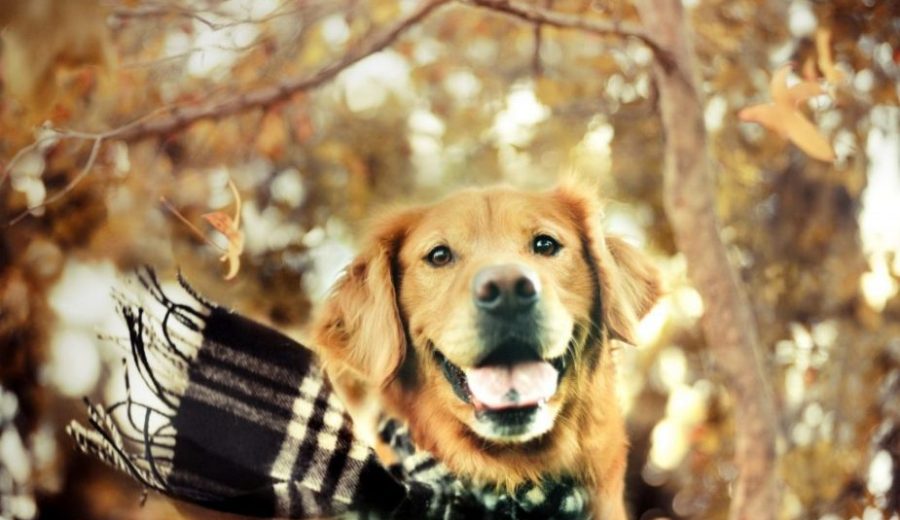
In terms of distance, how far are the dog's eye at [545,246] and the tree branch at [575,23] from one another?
373 millimetres

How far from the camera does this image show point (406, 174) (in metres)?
1.43

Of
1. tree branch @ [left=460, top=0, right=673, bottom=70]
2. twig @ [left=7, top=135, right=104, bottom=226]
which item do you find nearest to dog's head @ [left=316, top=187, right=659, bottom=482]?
tree branch @ [left=460, top=0, right=673, bottom=70]

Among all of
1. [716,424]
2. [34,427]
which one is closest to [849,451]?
[716,424]

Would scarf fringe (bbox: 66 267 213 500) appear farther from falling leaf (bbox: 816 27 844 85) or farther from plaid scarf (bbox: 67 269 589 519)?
falling leaf (bbox: 816 27 844 85)

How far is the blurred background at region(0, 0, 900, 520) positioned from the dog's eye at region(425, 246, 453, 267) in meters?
0.11

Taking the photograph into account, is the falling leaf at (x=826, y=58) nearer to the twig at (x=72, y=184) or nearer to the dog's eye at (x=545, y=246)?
the dog's eye at (x=545, y=246)

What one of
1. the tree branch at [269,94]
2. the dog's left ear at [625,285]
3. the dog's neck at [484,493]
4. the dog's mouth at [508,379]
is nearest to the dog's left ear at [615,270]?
the dog's left ear at [625,285]

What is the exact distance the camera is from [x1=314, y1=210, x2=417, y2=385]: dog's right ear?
132 cm

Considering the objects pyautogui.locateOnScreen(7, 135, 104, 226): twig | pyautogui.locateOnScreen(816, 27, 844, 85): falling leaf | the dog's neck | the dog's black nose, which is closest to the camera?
the dog's black nose

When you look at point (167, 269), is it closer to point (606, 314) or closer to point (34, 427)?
point (34, 427)

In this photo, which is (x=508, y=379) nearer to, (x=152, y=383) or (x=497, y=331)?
(x=497, y=331)

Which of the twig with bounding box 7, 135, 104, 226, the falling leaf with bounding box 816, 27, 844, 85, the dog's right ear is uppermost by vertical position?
the twig with bounding box 7, 135, 104, 226

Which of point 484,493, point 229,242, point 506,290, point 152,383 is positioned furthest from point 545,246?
point 152,383

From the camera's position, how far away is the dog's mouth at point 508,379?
1.29 meters
